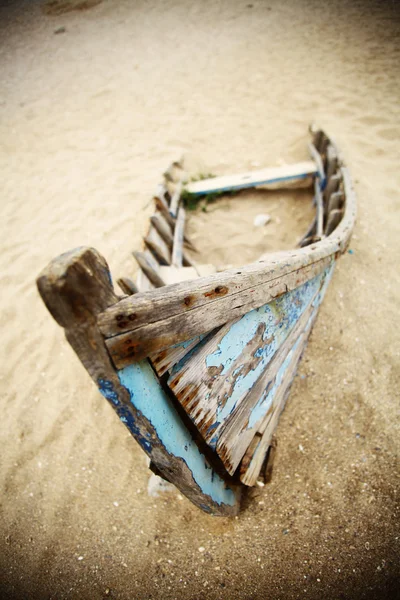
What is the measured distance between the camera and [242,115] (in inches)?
224

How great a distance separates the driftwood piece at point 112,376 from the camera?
2.43 ft

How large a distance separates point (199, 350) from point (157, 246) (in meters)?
1.86

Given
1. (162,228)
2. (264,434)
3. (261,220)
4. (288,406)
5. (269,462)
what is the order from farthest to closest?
(261,220) < (162,228) < (288,406) < (269,462) < (264,434)

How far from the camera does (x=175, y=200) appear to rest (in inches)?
147

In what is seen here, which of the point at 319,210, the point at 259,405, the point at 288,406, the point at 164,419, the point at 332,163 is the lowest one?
the point at 288,406

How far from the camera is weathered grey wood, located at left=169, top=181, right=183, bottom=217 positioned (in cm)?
358

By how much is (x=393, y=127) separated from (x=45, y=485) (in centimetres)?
577

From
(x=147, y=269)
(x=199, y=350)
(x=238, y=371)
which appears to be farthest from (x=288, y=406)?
(x=147, y=269)

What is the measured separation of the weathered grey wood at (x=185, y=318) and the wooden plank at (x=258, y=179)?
8.70 ft

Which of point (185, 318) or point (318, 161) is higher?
point (185, 318)

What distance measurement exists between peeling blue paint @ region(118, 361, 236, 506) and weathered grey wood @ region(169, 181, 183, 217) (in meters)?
2.78

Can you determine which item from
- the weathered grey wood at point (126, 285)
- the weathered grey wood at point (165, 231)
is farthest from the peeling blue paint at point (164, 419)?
the weathered grey wood at point (165, 231)

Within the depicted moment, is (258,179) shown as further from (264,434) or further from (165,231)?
(264,434)

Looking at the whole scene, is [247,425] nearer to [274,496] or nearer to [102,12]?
[274,496]
